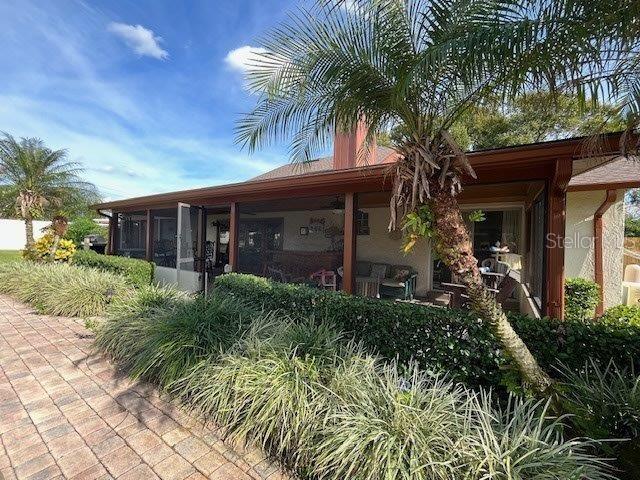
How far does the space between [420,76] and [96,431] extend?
405 centimetres

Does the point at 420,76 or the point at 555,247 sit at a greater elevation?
the point at 420,76

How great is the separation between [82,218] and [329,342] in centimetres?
2052

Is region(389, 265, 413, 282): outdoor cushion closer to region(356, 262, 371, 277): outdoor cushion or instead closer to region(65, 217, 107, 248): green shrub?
region(356, 262, 371, 277): outdoor cushion

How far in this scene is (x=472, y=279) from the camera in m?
2.66

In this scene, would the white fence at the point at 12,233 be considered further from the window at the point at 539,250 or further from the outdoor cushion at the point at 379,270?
the window at the point at 539,250

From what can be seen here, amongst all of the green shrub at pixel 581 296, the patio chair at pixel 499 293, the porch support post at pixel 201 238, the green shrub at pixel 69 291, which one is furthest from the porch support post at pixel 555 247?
the porch support post at pixel 201 238

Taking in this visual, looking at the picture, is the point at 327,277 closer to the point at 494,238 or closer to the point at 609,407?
the point at 494,238

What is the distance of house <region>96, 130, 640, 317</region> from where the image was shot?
13.7 feet

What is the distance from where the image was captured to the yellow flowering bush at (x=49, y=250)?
975 cm

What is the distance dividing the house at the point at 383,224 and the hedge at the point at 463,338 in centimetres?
153

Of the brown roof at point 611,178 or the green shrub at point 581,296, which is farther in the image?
the green shrub at point 581,296

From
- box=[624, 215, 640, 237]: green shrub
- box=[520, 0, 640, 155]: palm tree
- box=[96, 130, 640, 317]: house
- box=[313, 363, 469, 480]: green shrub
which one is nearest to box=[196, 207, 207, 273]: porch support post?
box=[96, 130, 640, 317]: house

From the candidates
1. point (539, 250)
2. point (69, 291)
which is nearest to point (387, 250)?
point (539, 250)

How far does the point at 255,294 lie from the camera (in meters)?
5.07
